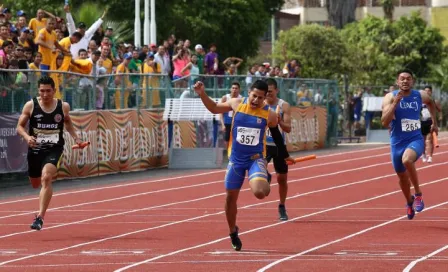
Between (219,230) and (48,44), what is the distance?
10.0 meters

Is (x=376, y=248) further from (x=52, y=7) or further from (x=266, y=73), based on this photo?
(x=52, y=7)

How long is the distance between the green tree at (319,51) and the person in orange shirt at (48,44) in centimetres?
2669

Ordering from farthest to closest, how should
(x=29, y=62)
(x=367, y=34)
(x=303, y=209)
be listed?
(x=367, y=34) < (x=29, y=62) < (x=303, y=209)

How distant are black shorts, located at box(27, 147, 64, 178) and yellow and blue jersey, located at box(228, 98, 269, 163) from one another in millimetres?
2796

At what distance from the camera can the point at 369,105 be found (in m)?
46.1

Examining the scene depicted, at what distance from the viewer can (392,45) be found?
61.2 metres

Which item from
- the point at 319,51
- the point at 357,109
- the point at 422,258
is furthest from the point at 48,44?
the point at 319,51

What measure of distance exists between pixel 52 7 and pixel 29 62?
72.1 feet

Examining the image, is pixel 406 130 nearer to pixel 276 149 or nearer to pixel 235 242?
pixel 276 149

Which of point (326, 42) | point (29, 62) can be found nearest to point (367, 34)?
point (326, 42)

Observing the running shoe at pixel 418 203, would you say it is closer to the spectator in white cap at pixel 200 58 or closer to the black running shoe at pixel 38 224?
the black running shoe at pixel 38 224

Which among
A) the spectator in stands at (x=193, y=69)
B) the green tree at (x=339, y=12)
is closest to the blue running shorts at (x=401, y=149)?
the spectator in stands at (x=193, y=69)

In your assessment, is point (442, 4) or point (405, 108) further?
point (442, 4)

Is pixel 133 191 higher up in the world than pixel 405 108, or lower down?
lower down
